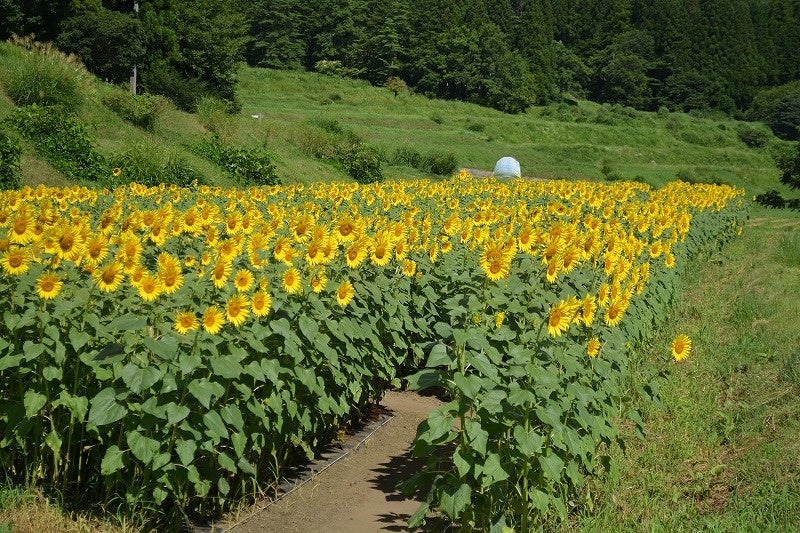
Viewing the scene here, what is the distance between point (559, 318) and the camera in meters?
3.58

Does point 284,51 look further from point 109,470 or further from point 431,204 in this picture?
point 109,470

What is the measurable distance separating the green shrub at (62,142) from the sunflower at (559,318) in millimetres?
11748

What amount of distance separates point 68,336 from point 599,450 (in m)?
2.97

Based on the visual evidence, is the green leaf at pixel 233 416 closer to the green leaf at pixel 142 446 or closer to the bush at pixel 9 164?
the green leaf at pixel 142 446

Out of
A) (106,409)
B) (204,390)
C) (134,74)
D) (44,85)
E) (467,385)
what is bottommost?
(106,409)

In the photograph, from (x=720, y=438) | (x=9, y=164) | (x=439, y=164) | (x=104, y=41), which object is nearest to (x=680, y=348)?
(x=720, y=438)

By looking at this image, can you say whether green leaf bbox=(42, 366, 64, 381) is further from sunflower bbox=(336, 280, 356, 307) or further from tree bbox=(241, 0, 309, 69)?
tree bbox=(241, 0, 309, 69)

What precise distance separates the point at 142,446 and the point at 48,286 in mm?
804

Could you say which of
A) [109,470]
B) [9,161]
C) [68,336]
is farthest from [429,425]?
[9,161]

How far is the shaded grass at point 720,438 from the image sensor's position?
13.7 ft

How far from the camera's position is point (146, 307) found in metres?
3.70

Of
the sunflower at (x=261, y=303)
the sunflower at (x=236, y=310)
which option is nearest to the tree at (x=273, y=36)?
the sunflower at (x=261, y=303)

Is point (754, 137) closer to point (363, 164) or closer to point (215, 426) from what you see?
point (363, 164)

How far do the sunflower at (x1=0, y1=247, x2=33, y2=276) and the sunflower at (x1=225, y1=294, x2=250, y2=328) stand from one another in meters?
0.90
